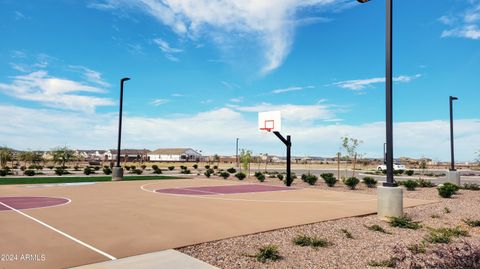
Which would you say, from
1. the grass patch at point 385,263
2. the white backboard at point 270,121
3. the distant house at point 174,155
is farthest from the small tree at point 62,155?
the distant house at point 174,155

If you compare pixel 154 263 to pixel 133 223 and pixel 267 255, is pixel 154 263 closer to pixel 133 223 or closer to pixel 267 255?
pixel 267 255

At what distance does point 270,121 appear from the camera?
79.7 feet

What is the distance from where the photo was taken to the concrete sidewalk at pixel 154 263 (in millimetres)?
5688

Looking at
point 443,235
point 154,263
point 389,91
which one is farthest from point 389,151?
point 154,263

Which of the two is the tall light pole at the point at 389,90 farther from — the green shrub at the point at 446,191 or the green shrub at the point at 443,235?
the green shrub at the point at 446,191

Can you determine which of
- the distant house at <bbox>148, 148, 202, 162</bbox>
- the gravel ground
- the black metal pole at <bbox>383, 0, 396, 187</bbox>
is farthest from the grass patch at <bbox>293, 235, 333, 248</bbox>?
the distant house at <bbox>148, 148, 202, 162</bbox>

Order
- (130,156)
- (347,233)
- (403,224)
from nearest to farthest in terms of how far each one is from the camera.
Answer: (347,233)
(403,224)
(130,156)

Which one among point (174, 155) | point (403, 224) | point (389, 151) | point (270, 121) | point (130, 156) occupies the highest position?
point (270, 121)

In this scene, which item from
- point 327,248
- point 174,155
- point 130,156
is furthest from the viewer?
point 130,156

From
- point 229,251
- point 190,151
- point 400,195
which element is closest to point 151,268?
point 229,251

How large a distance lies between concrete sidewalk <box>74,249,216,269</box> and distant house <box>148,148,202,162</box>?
397ft

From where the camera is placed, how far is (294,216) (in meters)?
11.0

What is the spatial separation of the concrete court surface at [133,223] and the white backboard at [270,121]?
9.31m

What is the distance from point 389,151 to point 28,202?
43.0ft
